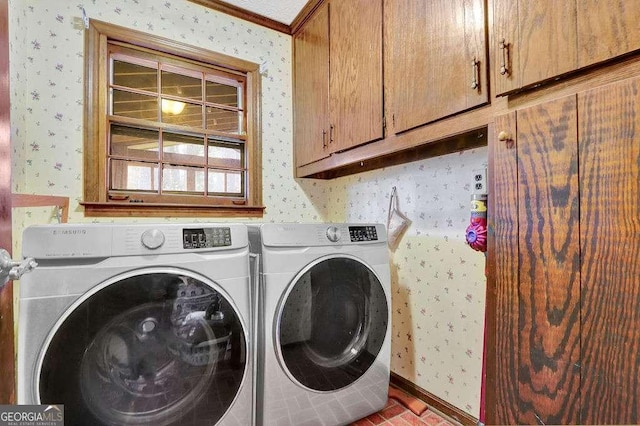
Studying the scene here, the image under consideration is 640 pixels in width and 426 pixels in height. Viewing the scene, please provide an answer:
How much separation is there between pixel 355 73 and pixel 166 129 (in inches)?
46.6

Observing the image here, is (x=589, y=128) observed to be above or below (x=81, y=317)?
above

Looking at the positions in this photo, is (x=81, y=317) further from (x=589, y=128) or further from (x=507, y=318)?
(x=589, y=128)

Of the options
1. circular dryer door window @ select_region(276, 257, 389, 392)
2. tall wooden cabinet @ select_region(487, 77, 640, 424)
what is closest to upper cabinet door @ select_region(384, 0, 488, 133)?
tall wooden cabinet @ select_region(487, 77, 640, 424)

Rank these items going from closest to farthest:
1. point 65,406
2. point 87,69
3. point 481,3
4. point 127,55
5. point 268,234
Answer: point 65,406 < point 481,3 < point 268,234 < point 87,69 < point 127,55

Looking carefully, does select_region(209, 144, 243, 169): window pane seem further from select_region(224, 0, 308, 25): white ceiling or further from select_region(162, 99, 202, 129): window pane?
select_region(224, 0, 308, 25): white ceiling

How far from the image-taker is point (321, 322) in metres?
1.27

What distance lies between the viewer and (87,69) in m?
1.58

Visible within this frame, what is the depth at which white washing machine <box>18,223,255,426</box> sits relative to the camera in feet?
2.66

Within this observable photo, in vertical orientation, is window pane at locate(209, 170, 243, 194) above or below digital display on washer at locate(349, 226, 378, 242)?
above

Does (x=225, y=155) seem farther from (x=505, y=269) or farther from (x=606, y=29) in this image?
(x=606, y=29)

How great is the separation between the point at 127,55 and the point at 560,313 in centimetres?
233

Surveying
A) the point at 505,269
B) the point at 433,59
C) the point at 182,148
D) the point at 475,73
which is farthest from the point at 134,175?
the point at 505,269

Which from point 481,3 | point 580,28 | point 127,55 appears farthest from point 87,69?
Answer: point 580,28

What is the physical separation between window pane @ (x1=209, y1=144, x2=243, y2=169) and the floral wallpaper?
2.09 feet
